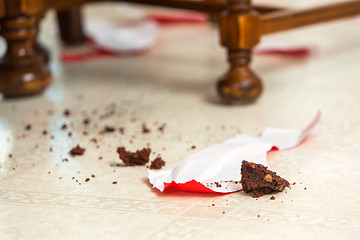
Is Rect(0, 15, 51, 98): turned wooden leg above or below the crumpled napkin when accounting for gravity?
above

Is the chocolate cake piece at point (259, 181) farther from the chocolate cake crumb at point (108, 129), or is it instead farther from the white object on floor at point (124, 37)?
the white object on floor at point (124, 37)

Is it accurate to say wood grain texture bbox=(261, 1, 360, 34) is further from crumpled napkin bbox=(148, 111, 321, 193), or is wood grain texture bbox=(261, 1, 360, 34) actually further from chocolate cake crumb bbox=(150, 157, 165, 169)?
chocolate cake crumb bbox=(150, 157, 165, 169)

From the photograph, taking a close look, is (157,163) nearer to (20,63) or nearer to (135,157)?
(135,157)

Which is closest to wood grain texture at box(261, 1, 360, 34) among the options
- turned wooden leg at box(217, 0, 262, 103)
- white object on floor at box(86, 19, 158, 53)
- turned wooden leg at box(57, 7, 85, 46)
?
turned wooden leg at box(217, 0, 262, 103)

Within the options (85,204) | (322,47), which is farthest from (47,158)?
(322,47)

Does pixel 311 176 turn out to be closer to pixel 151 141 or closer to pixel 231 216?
pixel 231 216

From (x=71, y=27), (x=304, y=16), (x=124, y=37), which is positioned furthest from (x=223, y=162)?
(x=71, y=27)
